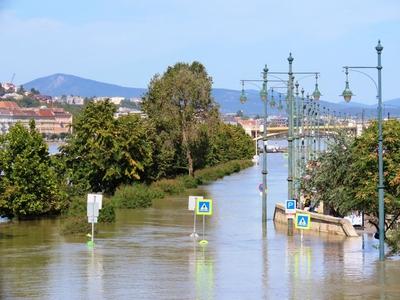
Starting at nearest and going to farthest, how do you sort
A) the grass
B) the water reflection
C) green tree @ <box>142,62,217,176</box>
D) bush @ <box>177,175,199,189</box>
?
1. the water reflection
2. the grass
3. bush @ <box>177,175,199,189</box>
4. green tree @ <box>142,62,217,176</box>

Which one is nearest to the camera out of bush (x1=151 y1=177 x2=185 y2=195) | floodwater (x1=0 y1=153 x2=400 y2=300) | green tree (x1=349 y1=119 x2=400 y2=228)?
floodwater (x1=0 y1=153 x2=400 y2=300)

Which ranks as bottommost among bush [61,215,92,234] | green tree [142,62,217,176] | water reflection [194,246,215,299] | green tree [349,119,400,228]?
water reflection [194,246,215,299]

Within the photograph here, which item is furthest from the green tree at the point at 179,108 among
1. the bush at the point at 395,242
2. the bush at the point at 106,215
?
the bush at the point at 395,242

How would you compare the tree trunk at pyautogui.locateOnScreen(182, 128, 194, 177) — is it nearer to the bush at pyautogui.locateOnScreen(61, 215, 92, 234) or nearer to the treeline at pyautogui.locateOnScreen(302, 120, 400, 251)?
the treeline at pyautogui.locateOnScreen(302, 120, 400, 251)

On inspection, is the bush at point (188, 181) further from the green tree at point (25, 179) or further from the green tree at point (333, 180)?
the green tree at point (333, 180)

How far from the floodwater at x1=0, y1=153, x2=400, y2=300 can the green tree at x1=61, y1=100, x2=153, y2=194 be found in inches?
870

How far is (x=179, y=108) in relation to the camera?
3455 inches

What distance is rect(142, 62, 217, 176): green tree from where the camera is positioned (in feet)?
285

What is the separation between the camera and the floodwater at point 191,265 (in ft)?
72.4

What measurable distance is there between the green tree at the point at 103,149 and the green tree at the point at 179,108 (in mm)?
13603

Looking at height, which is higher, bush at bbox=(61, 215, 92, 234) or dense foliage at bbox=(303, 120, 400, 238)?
dense foliage at bbox=(303, 120, 400, 238)

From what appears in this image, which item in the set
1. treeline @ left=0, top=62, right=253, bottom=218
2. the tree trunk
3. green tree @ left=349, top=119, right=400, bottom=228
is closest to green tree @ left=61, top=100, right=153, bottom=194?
treeline @ left=0, top=62, right=253, bottom=218

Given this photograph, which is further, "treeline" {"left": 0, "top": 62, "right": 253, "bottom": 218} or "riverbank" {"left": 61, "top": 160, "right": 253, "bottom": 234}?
"treeline" {"left": 0, "top": 62, "right": 253, "bottom": 218}

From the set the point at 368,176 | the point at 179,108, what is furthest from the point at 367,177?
the point at 179,108
